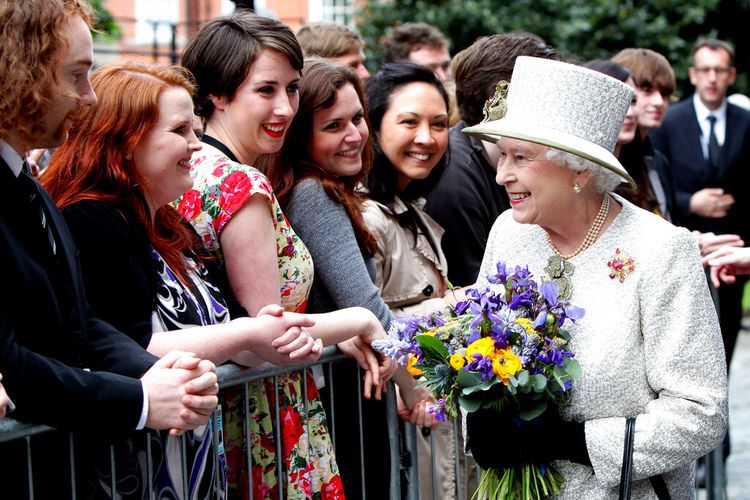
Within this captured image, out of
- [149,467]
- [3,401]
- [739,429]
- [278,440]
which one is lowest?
[739,429]

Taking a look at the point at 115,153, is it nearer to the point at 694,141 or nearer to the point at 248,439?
the point at 248,439

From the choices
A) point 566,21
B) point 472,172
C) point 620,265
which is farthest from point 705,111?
point 566,21

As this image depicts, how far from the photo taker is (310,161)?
4.08 metres

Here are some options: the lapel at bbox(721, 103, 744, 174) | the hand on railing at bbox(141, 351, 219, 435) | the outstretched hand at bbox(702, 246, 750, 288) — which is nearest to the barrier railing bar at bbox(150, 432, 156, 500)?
the hand on railing at bbox(141, 351, 219, 435)

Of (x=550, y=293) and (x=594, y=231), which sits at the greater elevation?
(x=594, y=231)

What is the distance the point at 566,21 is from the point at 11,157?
48.6ft

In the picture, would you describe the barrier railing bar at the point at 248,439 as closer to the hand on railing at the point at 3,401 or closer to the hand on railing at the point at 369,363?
the hand on railing at the point at 369,363

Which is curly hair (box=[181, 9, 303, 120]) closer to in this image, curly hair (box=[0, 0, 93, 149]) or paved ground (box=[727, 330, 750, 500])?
curly hair (box=[0, 0, 93, 149])

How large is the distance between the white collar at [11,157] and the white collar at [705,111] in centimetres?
694

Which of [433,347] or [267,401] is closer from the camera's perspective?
[433,347]

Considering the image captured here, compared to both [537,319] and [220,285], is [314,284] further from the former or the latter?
[537,319]

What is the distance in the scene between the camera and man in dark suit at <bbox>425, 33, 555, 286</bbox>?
15.4ft

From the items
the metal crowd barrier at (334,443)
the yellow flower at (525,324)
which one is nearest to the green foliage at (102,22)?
the metal crowd barrier at (334,443)

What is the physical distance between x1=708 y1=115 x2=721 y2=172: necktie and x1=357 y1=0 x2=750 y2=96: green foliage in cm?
763
